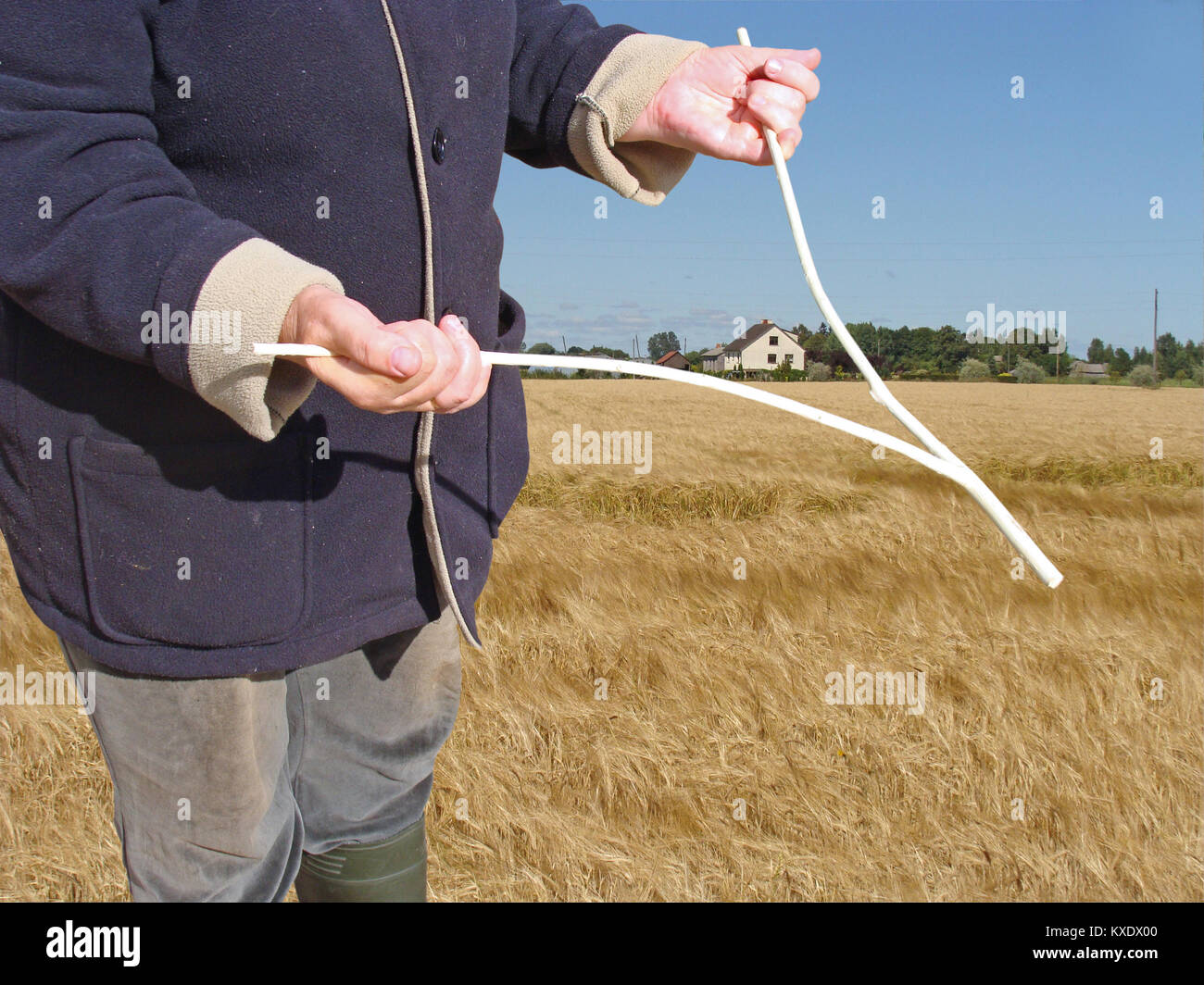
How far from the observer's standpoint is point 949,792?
8.53 feet

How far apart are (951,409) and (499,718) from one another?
1804 cm

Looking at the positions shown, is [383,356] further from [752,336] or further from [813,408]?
[752,336]

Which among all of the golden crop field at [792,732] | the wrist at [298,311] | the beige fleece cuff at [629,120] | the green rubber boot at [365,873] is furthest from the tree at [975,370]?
the wrist at [298,311]

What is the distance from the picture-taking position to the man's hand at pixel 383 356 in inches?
35.7

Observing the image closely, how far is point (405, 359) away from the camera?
898 millimetres

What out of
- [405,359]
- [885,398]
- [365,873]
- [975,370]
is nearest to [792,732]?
[365,873]

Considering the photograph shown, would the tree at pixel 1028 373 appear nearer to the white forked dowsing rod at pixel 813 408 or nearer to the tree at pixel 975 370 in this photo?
the tree at pixel 975 370

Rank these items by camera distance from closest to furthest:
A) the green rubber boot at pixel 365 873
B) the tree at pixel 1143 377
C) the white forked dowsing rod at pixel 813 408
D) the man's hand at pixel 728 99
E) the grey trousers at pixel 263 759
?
the white forked dowsing rod at pixel 813 408, the grey trousers at pixel 263 759, the man's hand at pixel 728 99, the green rubber boot at pixel 365 873, the tree at pixel 1143 377

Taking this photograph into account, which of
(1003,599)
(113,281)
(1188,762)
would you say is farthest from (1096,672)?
(113,281)

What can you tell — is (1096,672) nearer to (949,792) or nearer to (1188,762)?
(1188,762)

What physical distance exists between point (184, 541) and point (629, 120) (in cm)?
99

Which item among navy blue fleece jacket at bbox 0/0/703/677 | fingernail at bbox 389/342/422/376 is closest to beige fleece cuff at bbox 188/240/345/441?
navy blue fleece jacket at bbox 0/0/703/677

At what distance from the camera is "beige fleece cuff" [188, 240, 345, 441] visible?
0.96 meters

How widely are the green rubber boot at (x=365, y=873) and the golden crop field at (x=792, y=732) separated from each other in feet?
2.14
